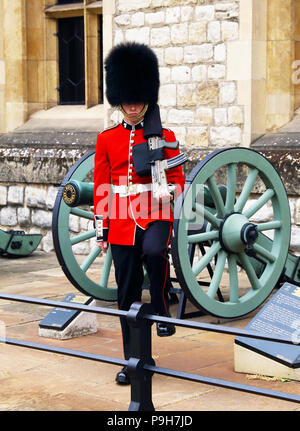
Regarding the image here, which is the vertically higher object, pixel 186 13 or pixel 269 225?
pixel 186 13

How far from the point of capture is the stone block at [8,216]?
786 cm

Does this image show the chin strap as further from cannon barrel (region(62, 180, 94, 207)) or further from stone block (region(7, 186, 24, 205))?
stone block (region(7, 186, 24, 205))

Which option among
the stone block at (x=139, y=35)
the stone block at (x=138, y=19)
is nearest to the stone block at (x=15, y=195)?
the stone block at (x=139, y=35)

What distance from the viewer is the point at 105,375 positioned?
3721mm

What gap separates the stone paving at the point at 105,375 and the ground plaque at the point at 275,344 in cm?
5

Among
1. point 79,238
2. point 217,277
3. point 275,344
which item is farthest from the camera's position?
point 79,238

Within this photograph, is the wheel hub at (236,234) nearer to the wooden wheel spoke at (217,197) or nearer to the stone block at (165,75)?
the wooden wheel spoke at (217,197)

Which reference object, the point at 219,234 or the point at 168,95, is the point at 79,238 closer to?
the point at 219,234

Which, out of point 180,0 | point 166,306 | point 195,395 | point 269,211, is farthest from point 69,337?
point 180,0

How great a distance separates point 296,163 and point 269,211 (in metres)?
0.39

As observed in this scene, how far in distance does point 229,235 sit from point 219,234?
0.05m

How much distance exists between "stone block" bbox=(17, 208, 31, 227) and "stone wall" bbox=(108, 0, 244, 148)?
1.76 metres

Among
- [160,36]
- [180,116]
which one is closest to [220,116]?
[180,116]

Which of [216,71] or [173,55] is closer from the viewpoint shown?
[216,71]
